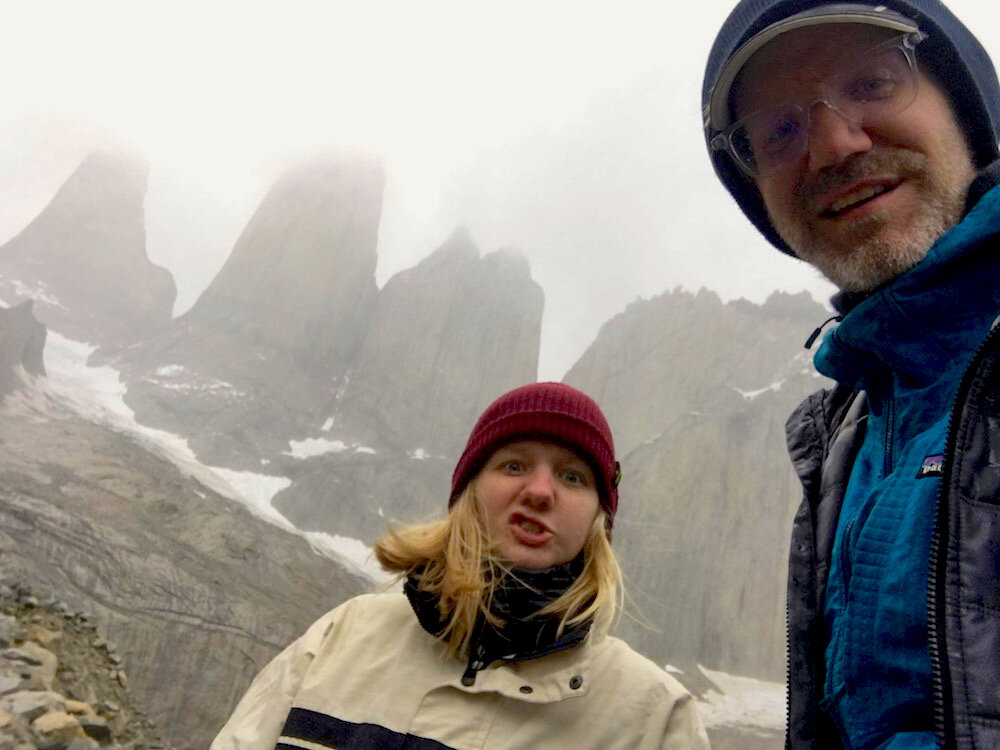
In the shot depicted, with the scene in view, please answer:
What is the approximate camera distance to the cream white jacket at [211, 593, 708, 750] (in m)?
1.62

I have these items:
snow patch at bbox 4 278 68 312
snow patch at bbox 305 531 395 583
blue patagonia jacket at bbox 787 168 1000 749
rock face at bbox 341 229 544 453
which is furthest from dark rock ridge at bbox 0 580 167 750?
snow patch at bbox 4 278 68 312

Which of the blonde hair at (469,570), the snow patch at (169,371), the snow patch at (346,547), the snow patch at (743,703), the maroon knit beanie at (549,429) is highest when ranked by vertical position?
the snow patch at (169,371)

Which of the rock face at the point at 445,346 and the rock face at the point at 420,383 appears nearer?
the rock face at the point at 420,383

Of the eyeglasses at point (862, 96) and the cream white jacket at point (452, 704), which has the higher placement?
the eyeglasses at point (862, 96)

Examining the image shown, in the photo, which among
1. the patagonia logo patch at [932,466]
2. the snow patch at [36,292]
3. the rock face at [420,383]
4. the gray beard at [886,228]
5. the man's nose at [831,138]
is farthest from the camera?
the snow patch at [36,292]

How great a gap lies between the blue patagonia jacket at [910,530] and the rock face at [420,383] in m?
36.1

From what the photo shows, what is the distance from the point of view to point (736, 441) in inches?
1508

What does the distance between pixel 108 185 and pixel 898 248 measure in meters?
79.1

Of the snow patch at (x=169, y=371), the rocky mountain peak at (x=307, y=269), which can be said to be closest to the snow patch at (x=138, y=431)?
the snow patch at (x=169, y=371)

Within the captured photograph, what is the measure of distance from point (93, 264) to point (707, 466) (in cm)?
5865

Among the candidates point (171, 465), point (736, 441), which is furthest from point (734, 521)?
point (171, 465)

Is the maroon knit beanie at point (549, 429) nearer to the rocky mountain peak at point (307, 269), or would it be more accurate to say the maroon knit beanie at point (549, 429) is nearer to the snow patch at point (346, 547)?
the snow patch at point (346, 547)

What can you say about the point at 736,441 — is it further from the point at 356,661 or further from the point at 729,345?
the point at 356,661

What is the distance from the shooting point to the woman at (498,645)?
1650mm
